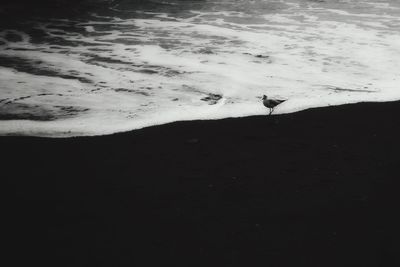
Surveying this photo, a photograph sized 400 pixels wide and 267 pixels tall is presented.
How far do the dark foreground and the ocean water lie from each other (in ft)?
2.31

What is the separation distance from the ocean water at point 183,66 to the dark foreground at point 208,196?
0.70 metres

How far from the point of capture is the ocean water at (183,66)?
4730 millimetres

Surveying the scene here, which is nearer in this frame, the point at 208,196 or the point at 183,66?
the point at 208,196

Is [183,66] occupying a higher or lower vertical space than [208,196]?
higher

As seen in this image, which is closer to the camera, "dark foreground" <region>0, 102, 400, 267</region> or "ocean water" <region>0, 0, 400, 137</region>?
"dark foreground" <region>0, 102, 400, 267</region>

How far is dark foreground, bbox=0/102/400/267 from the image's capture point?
241 cm

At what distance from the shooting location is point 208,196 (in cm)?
292

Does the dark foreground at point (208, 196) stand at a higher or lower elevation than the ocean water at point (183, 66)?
lower

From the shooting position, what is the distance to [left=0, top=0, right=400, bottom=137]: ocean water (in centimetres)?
473

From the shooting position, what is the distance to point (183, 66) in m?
6.68

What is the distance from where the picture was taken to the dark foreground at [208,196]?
2410mm

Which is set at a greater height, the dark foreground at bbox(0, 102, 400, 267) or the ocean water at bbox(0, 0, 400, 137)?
the ocean water at bbox(0, 0, 400, 137)

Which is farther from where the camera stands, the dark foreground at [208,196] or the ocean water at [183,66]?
the ocean water at [183,66]

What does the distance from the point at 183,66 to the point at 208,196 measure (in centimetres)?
416
